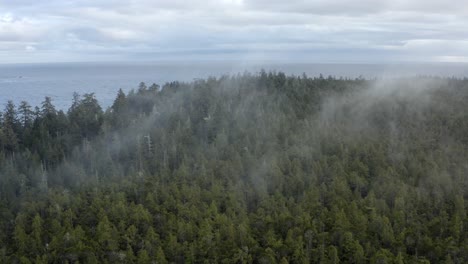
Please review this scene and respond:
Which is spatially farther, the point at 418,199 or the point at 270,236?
the point at 418,199

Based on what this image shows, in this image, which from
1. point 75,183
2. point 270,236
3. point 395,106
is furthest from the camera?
point 395,106

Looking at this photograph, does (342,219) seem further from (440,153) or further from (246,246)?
(440,153)

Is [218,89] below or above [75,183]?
above

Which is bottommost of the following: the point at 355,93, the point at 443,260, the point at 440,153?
the point at 443,260

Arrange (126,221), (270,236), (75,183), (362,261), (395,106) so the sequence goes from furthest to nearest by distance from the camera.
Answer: (395,106) → (75,183) → (126,221) → (270,236) → (362,261)

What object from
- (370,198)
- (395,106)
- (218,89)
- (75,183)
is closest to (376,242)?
(370,198)

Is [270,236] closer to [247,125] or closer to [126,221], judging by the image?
[126,221]

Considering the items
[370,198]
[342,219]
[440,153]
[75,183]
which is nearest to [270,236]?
[342,219]
